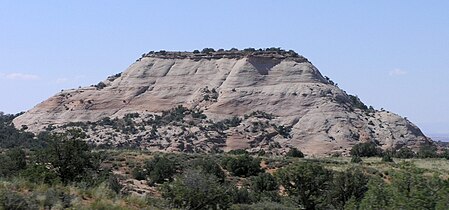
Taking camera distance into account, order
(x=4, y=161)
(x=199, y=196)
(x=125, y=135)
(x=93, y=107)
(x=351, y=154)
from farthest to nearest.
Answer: (x=93, y=107), (x=125, y=135), (x=351, y=154), (x=4, y=161), (x=199, y=196)

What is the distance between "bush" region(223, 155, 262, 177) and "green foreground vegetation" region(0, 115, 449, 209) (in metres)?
0.08

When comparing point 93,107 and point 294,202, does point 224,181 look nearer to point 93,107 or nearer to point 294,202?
point 294,202

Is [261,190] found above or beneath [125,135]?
beneath

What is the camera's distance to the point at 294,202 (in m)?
35.3

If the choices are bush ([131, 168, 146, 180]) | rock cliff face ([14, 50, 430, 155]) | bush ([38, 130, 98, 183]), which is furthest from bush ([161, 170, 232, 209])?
rock cliff face ([14, 50, 430, 155])

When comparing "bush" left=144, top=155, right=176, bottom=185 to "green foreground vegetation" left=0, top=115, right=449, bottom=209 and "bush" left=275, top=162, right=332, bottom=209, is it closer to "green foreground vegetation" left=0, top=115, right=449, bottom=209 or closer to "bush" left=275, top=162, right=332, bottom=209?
"green foreground vegetation" left=0, top=115, right=449, bottom=209

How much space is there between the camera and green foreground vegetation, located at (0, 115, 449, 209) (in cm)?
1858

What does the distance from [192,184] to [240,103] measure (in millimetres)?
64097

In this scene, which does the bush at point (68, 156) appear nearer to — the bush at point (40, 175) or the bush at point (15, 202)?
the bush at point (40, 175)

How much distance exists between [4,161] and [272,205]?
63.1 feet

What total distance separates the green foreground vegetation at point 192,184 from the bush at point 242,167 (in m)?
0.08

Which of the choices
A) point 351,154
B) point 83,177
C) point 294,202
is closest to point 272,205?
point 294,202

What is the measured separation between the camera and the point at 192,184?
27438 mm

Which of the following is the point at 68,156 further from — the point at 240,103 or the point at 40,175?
the point at 240,103
